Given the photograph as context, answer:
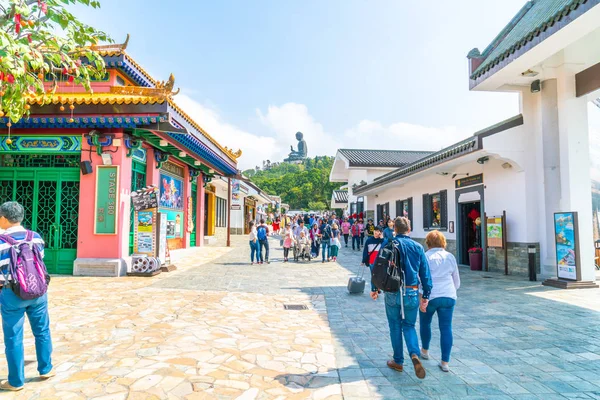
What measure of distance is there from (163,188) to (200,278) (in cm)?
430

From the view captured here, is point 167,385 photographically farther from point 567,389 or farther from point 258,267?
point 258,267

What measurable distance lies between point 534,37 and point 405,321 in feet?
23.3

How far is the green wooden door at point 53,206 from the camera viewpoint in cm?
1002

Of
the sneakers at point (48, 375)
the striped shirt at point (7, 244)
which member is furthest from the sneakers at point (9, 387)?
the striped shirt at point (7, 244)

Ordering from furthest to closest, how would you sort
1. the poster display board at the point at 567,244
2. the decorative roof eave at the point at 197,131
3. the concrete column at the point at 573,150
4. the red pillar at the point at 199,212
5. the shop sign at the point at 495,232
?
the red pillar at the point at 199,212 → the shop sign at the point at 495,232 → the decorative roof eave at the point at 197,131 → the concrete column at the point at 573,150 → the poster display board at the point at 567,244

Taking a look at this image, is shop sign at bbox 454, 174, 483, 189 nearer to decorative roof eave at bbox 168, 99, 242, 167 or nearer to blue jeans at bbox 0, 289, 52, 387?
decorative roof eave at bbox 168, 99, 242, 167

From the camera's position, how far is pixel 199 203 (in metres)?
17.4

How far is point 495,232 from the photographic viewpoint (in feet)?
35.8

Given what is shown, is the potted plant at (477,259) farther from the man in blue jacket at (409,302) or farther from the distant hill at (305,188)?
the distant hill at (305,188)

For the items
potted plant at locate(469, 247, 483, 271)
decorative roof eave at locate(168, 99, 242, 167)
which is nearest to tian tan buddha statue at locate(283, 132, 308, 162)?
decorative roof eave at locate(168, 99, 242, 167)

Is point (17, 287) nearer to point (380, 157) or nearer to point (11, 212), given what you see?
point (11, 212)

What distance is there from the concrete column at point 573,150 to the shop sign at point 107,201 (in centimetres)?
1093

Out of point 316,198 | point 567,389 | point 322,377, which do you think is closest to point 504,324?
point 567,389

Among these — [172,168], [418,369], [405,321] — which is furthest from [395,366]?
[172,168]
